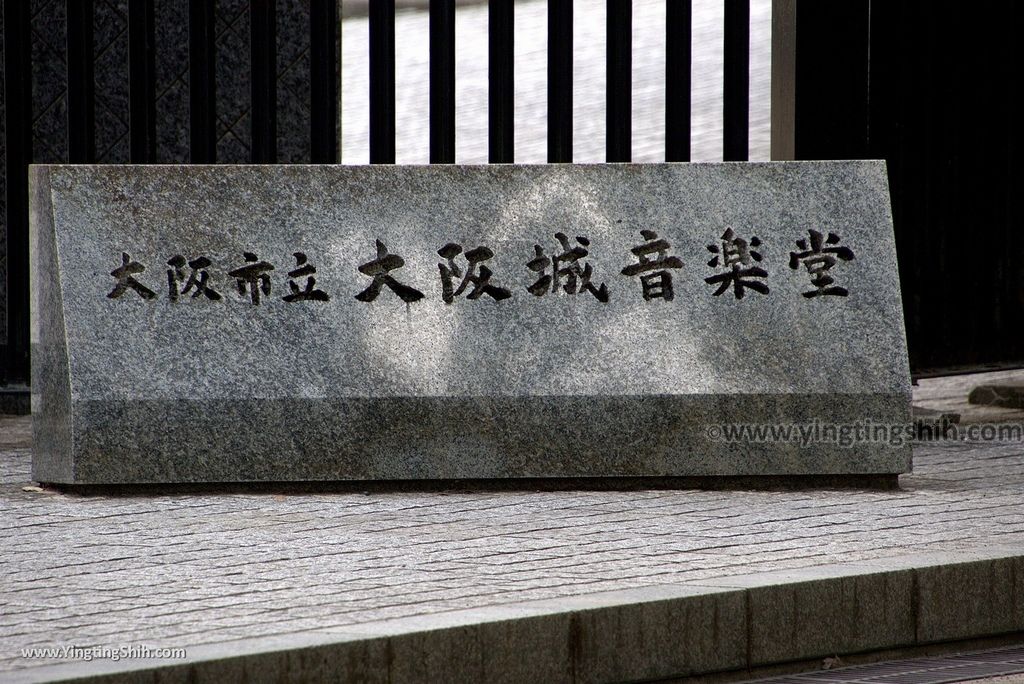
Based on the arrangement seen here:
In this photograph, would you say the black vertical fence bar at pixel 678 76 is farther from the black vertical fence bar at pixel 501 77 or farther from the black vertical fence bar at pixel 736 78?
the black vertical fence bar at pixel 501 77

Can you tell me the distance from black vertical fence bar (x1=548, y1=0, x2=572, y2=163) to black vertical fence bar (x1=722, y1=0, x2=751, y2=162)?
32.0 inches

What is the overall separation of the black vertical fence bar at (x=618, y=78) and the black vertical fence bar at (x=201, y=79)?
6.77ft

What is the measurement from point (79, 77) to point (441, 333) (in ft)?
11.0

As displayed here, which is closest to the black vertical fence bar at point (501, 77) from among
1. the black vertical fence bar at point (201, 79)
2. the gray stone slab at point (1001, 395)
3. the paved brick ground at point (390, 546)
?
the black vertical fence bar at point (201, 79)

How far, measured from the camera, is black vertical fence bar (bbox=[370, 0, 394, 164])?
858cm

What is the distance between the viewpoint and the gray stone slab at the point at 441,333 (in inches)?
257

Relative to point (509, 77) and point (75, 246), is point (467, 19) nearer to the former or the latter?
point (509, 77)

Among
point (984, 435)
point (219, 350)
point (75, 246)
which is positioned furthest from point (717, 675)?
point (984, 435)

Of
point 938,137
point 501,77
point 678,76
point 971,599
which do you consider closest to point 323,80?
point 501,77

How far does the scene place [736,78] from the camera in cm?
877

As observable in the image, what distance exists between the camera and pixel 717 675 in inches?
184

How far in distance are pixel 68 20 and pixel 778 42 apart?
3.79 m

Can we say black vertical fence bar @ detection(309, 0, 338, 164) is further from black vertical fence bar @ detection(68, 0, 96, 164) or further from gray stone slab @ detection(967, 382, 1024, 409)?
gray stone slab @ detection(967, 382, 1024, 409)

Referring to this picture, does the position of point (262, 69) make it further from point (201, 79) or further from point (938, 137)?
point (938, 137)
